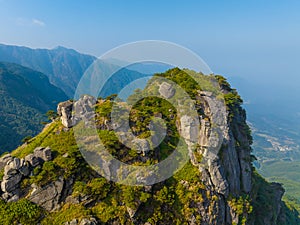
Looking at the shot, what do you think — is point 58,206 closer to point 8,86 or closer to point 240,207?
point 240,207

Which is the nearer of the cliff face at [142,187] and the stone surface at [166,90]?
the cliff face at [142,187]

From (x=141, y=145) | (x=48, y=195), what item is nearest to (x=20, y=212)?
(x=48, y=195)

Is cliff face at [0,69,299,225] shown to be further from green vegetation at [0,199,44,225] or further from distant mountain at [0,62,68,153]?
distant mountain at [0,62,68,153]

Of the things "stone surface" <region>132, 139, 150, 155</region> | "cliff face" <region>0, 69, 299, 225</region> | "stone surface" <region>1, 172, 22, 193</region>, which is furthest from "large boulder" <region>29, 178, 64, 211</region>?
"stone surface" <region>132, 139, 150, 155</region>

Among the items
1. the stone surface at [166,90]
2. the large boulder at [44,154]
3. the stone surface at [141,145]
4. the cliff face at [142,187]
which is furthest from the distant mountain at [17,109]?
the stone surface at [141,145]

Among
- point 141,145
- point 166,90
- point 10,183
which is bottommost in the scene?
point 10,183

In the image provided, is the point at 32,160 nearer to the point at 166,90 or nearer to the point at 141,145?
the point at 141,145

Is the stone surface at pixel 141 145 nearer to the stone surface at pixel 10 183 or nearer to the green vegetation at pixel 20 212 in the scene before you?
the green vegetation at pixel 20 212

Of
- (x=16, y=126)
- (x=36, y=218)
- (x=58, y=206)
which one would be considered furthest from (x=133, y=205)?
(x=16, y=126)

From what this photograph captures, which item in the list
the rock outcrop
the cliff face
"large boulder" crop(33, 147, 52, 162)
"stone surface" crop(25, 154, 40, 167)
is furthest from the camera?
Result: the rock outcrop
